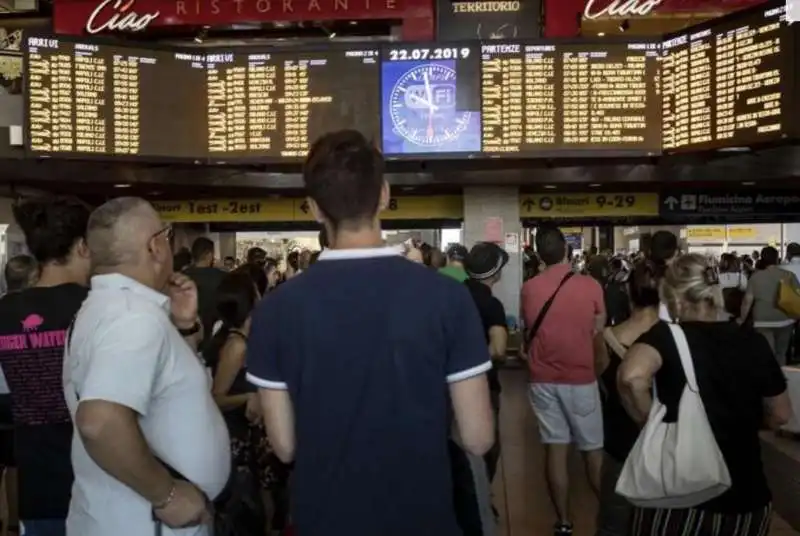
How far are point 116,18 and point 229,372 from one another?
6783 millimetres

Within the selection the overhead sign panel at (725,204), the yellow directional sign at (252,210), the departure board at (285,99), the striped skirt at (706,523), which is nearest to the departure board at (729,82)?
the overhead sign panel at (725,204)

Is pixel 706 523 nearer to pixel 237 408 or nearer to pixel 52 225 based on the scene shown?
pixel 237 408

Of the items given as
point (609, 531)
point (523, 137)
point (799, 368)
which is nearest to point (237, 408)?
point (609, 531)

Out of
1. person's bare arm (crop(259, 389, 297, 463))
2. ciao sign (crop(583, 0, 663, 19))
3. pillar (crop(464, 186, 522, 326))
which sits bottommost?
person's bare arm (crop(259, 389, 297, 463))

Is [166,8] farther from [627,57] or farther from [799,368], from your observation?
[799,368]

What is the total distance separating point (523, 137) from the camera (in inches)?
350

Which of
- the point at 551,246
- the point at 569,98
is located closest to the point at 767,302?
the point at 569,98

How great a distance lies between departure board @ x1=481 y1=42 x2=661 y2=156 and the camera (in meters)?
8.77

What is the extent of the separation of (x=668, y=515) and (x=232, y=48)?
732 centimetres

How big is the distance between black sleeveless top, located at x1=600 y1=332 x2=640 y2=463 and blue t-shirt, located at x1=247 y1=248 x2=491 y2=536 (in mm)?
2032

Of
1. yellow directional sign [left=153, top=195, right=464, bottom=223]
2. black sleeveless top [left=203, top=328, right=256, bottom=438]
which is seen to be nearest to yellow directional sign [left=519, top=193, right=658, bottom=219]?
yellow directional sign [left=153, top=195, right=464, bottom=223]

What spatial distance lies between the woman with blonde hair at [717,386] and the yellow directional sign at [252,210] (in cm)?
773

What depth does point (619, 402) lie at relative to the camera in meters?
4.03

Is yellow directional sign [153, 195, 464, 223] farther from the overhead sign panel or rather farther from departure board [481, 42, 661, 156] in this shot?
the overhead sign panel
